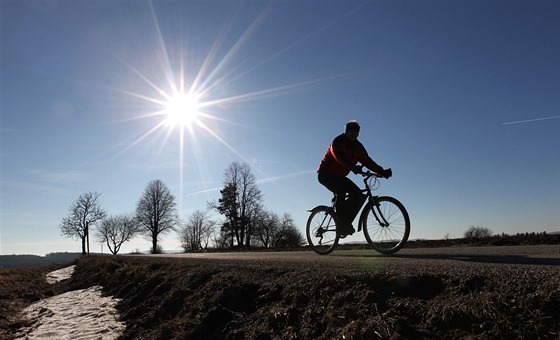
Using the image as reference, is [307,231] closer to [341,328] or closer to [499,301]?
[341,328]

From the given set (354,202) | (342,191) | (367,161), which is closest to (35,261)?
(342,191)

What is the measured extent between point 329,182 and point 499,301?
4.71 m

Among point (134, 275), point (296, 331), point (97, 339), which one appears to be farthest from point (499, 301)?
point (134, 275)

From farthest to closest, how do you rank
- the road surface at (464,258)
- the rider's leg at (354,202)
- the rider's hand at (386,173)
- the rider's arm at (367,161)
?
the rider's leg at (354,202) → the rider's arm at (367,161) → the rider's hand at (386,173) → the road surface at (464,258)

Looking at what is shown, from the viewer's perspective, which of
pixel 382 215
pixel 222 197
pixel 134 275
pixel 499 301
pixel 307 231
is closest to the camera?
pixel 499 301

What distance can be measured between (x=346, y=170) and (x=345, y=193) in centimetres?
50

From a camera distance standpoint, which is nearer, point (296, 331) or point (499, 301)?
point (499, 301)

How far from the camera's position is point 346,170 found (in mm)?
7047

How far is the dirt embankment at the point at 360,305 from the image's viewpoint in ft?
8.70

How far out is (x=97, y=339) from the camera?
19.5 ft

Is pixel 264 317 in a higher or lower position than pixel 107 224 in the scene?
lower

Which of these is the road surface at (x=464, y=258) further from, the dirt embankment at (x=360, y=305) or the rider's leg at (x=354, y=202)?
the rider's leg at (x=354, y=202)

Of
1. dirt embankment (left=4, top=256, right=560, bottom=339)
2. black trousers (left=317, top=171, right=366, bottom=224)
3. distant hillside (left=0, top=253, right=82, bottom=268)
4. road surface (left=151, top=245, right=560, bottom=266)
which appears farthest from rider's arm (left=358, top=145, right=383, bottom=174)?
distant hillside (left=0, top=253, right=82, bottom=268)

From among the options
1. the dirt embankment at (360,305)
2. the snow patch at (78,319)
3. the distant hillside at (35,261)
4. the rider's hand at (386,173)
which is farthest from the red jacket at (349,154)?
the distant hillside at (35,261)
